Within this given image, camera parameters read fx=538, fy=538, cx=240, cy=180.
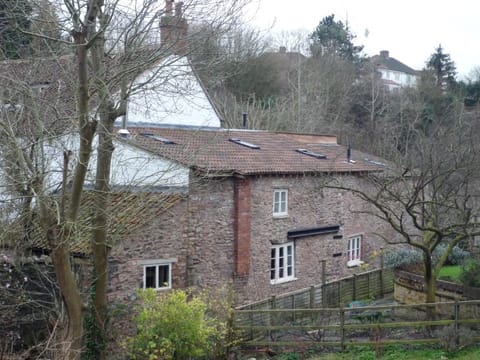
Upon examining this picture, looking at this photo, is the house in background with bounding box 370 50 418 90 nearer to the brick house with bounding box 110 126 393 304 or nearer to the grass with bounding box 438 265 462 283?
the grass with bounding box 438 265 462 283

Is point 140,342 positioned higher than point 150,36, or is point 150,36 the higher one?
point 150,36

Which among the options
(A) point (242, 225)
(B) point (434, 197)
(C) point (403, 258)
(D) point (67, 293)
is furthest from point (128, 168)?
(C) point (403, 258)

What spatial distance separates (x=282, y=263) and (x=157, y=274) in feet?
20.6

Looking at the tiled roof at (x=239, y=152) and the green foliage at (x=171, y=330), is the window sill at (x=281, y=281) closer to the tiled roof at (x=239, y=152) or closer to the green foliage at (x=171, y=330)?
the tiled roof at (x=239, y=152)

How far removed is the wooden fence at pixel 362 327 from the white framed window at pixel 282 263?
137 inches

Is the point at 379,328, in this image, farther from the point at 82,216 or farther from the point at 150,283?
the point at 82,216

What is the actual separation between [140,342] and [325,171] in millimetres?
11739

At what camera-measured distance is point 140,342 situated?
14.1 m

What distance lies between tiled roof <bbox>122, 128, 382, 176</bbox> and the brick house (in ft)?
0.19

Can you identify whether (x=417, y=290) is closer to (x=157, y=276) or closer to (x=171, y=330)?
(x=157, y=276)

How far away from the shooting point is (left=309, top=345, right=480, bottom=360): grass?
14.3m

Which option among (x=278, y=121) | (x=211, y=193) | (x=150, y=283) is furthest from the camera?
(x=278, y=121)

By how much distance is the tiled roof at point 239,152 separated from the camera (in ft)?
61.0

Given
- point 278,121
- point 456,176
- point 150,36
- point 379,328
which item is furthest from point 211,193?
point 278,121
